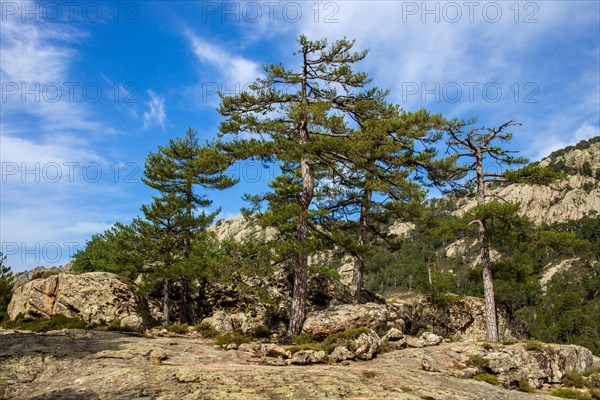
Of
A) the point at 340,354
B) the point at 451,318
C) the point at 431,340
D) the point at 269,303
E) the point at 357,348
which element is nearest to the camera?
the point at 340,354

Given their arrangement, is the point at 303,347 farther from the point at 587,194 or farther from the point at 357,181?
the point at 587,194

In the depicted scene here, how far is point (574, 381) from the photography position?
13.5 meters

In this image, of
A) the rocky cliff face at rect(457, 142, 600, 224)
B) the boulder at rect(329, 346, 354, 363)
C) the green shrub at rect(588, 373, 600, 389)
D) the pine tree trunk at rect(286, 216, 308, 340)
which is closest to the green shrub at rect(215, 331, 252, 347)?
the pine tree trunk at rect(286, 216, 308, 340)

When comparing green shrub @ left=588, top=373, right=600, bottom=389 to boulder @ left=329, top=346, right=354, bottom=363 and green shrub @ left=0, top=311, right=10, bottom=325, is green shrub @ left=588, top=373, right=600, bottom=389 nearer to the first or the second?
boulder @ left=329, top=346, right=354, bottom=363

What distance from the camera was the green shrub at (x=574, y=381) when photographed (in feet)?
43.8

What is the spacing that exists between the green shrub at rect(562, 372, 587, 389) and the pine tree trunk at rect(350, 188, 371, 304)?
10.3 meters

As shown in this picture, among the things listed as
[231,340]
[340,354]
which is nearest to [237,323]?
[231,340]

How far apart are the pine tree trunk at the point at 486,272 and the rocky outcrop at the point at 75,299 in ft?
59.7

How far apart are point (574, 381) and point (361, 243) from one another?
11.8 meters

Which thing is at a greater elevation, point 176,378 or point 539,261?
point 539,261

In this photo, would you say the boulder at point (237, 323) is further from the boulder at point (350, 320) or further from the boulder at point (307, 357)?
the boulder at point (307, 357)

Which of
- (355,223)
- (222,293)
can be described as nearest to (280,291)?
(222,293)

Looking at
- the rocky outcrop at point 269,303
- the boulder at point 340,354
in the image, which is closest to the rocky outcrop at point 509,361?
the boulder at point 340,354

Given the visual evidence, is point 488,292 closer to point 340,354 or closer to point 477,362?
point 477,362
